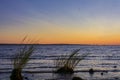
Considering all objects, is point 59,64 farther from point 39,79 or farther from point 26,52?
point 26,52

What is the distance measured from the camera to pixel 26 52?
17094 millimetres

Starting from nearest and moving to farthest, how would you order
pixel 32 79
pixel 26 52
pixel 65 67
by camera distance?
pixel 26 52 < pixel 32 79 < pixel 65 67

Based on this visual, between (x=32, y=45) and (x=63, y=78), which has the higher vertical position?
(x=32, y=45)

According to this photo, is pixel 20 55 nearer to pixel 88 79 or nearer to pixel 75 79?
pixel 75 79

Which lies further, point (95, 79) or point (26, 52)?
point (95, 79)

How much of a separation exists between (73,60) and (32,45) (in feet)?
22.0

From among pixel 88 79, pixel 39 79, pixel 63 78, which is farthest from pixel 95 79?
pixel 39 79

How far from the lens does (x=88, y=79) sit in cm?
2066

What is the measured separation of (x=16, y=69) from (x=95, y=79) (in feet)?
20.7

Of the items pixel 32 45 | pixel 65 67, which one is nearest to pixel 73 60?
pixel 65 67

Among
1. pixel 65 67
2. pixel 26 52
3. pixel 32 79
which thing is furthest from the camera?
pixel 65 67

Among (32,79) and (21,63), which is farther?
(32,79)

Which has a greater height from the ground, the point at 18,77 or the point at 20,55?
the point at 20,55

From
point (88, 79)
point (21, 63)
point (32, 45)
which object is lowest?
point (88, 79)
